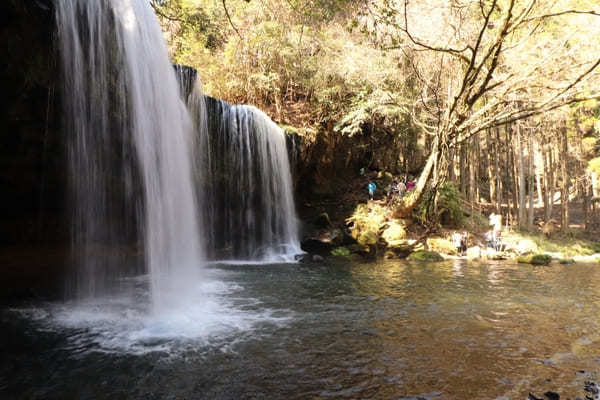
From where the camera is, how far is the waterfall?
22.8ft

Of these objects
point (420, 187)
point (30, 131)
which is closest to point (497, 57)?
point (420, 187)

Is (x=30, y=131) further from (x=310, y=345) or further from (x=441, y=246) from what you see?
(x=441, y=246)

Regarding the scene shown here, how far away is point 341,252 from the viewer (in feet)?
53.8

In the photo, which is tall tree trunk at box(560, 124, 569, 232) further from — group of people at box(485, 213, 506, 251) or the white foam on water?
the white foam on water

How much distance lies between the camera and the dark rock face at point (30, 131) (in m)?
5.84

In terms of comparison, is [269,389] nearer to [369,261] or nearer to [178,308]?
[178,308]

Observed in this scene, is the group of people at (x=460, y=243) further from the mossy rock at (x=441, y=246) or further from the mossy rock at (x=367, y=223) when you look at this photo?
the mossy rock at (x=367, y=223)

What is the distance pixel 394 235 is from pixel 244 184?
7.36 m

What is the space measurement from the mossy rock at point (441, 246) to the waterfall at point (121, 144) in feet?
36.6

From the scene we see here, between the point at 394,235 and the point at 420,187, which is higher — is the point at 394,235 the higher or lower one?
the lower one

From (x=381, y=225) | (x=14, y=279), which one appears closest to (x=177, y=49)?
(x=381, y=225)

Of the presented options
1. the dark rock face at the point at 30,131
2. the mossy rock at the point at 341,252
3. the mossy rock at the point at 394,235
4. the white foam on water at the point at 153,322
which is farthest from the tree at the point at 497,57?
the white foam on water at the point at 153,322

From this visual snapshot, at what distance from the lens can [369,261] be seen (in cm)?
1441

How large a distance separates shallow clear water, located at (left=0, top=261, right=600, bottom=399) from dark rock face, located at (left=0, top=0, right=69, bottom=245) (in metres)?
1.90
